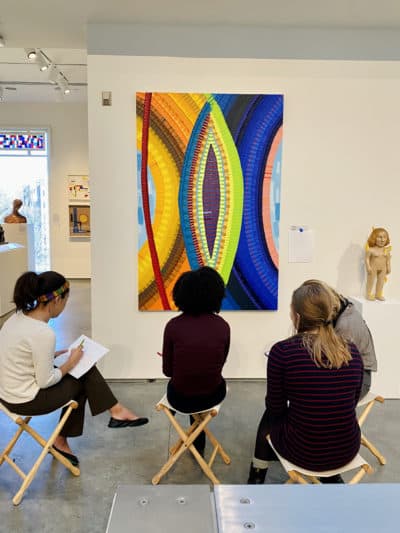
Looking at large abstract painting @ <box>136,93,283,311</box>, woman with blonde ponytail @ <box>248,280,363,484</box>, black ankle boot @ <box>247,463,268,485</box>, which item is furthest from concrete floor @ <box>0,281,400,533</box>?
large abstract painting @ <box>136,93,283,311</box>

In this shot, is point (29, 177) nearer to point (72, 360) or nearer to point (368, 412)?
point (72, 360)

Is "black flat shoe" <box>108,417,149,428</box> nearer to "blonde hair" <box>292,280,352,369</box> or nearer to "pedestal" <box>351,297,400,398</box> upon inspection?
"blonde hair" <box>292,280,352,369</box>

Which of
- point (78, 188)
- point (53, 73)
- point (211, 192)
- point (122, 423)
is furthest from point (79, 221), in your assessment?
point (122, 423)

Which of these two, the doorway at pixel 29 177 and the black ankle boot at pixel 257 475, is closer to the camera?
the black ankle boot at pixel 257 475

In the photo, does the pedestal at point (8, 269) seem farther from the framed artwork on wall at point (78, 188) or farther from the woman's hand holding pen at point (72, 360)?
the woman's hand holding pen at point (72, 360)

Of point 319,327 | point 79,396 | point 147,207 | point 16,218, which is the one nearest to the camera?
point 319,327

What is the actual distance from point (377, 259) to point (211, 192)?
1.47m

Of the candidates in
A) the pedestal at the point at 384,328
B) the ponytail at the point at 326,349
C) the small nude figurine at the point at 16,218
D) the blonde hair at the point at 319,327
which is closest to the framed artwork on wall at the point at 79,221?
the small nude figurine at the point at 16,218

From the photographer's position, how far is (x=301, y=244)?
3959mm

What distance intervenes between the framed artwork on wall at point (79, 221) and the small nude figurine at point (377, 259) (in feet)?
20.8

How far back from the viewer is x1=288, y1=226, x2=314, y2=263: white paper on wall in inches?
155

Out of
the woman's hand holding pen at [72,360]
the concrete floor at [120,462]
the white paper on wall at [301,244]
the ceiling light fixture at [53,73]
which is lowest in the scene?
the concrete floor at [120,462]

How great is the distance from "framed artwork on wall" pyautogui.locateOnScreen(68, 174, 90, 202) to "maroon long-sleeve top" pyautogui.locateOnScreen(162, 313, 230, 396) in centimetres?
701

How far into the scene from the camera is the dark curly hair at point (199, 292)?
2365 millimetres
